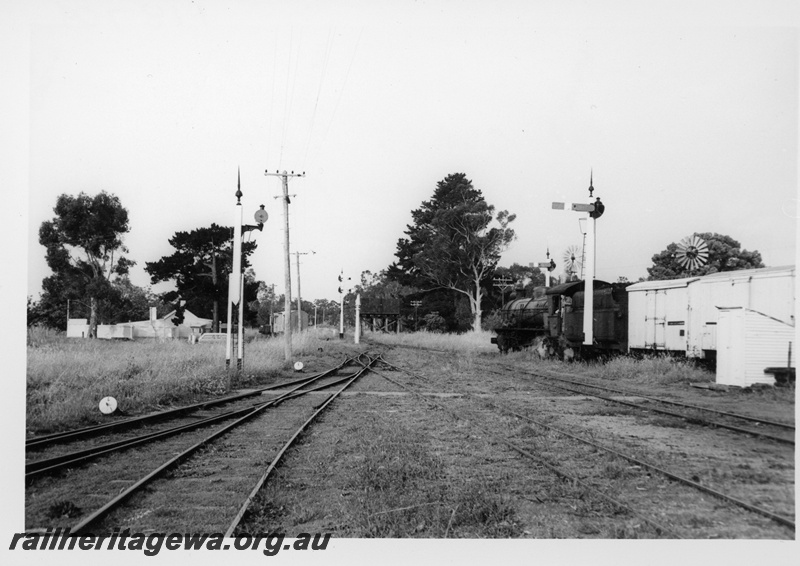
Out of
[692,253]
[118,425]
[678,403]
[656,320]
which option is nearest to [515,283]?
[656,320]

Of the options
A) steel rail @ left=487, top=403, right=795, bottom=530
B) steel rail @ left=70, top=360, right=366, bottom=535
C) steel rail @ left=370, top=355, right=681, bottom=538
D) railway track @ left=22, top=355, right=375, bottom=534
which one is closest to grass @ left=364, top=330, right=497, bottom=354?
railway track @ left=22, top=355, right=375, bottom=534

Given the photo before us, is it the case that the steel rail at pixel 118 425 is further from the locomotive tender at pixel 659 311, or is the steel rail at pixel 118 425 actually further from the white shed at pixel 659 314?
the white shed at pixel 659 314

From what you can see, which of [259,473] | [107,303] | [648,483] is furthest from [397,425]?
[107,303]

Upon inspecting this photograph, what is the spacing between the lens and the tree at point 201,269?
8.64 metres

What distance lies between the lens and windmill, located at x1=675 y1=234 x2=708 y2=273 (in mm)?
9477

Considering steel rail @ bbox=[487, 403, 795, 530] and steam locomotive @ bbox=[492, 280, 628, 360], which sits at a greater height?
steam locomotive @ bbox=[492, 280, 628, 360]

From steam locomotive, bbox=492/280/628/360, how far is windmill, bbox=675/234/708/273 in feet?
17.5

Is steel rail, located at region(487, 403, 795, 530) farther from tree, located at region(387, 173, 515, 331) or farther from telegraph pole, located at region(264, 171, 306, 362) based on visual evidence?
telegraph pole, located at region(264, 171, 306, 362)

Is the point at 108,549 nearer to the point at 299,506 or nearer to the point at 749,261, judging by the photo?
the point at 299,506

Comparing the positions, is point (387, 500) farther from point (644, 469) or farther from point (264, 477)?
point (644, 469)

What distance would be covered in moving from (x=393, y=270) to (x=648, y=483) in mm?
45478

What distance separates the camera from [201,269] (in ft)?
38.5

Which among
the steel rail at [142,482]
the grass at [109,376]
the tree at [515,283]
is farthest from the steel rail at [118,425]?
the tree at [515,283]

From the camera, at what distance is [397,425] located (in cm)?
811
